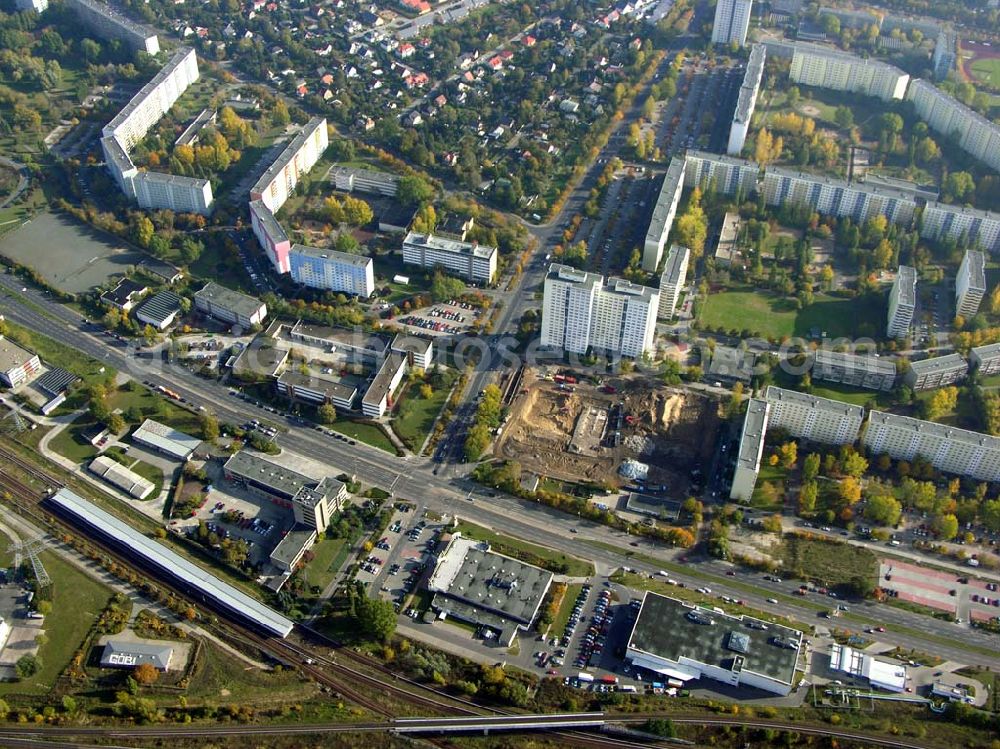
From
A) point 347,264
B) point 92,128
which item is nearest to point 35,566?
point 347,264

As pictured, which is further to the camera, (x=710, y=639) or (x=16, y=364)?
(x=16, y=364)

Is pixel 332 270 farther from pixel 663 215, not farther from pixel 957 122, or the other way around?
pixel 957 122

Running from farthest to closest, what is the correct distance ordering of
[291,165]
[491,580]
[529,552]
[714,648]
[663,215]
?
[291,165] → [663,215] → [529,552] → [491,580] → [714,648]

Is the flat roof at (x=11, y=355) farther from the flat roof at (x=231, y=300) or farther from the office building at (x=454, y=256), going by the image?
the office building at (x=454, y=256)

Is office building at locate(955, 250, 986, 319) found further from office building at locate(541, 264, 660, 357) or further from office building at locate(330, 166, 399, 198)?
office building at locate(330, 166, 399, 198)

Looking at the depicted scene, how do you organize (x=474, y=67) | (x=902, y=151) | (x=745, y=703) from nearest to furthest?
(x=745, y=703) → (x=902, y=151) → (x=474, y=67)

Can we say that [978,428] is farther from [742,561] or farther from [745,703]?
[745,703]

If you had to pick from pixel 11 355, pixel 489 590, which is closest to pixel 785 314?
pixel 489 590
